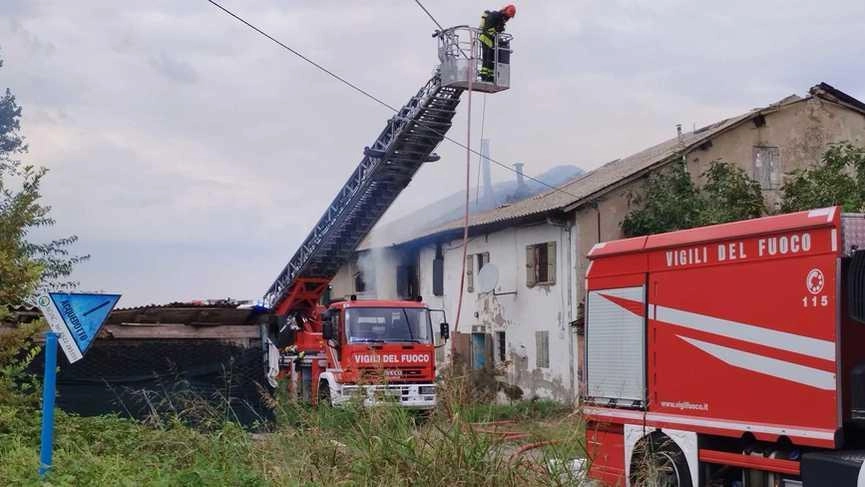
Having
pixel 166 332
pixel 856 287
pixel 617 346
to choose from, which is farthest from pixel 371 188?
pixel 856 287

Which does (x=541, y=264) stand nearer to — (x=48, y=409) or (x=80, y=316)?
(x=80, y=316)

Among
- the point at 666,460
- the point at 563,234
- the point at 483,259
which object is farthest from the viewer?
the point at 483,259

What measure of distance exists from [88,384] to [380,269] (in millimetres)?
18696

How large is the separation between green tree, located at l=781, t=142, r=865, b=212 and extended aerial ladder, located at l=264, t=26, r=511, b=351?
29.8 feet

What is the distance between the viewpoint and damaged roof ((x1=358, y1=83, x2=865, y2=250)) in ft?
80.5

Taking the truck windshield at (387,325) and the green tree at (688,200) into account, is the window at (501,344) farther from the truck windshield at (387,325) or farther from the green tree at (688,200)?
the truck windshield at (387,325)

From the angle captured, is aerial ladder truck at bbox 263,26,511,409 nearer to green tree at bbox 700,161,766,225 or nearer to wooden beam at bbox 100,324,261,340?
wooden beam at bbox 100,324,261,340

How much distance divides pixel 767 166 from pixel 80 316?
21892mm

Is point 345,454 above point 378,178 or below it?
below

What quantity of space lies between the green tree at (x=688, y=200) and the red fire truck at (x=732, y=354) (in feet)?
46.1

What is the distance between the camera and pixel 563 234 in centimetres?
2475

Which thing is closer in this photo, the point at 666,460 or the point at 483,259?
the point at 666,460

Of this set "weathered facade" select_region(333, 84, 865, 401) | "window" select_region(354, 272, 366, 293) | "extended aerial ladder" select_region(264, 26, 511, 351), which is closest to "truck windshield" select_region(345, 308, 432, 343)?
"extended aerial ladder" select_region(264, 26, 511, 351)

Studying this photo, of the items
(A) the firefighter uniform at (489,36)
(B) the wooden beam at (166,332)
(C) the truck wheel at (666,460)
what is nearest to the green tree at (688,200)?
(A) the firefighter uniform at (489,36)
